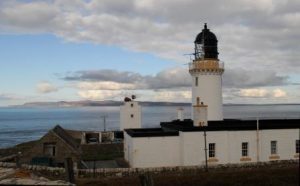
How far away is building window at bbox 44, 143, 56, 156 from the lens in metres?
32.8

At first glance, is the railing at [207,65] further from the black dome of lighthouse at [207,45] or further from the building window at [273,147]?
the building window at [273,147]

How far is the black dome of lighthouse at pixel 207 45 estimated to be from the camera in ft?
120

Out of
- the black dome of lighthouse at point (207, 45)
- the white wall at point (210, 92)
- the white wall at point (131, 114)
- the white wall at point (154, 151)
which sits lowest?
the white wall at point (154, 151)

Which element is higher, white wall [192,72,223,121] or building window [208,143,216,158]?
white wall [192,72,223,121]

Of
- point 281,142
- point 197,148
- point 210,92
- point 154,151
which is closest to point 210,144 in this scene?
point 197,148

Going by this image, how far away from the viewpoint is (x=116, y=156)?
37.5 metres

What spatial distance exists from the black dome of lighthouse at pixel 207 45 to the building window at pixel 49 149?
14225 millimetres

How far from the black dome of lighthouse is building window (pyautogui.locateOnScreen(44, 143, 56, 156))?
46.7 ft

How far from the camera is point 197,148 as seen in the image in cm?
3003

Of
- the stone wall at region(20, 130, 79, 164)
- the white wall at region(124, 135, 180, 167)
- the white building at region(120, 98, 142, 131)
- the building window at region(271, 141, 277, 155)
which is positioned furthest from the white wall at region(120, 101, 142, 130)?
the building window at region(271, 141, 277, 155)

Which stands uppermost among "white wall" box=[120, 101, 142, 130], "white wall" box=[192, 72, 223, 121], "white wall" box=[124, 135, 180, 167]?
"white wall" box=[192, 72, 223, 121]

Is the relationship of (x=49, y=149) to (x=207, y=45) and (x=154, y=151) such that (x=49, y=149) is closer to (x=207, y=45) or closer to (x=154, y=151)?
(x=154, y=151)

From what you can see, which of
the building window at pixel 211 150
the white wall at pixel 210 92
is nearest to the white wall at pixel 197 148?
the building window at pixel 211 150

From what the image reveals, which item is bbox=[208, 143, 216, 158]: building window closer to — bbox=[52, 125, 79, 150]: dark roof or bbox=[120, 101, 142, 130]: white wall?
bbox=[52, 125, 79, 150]: dark roof
